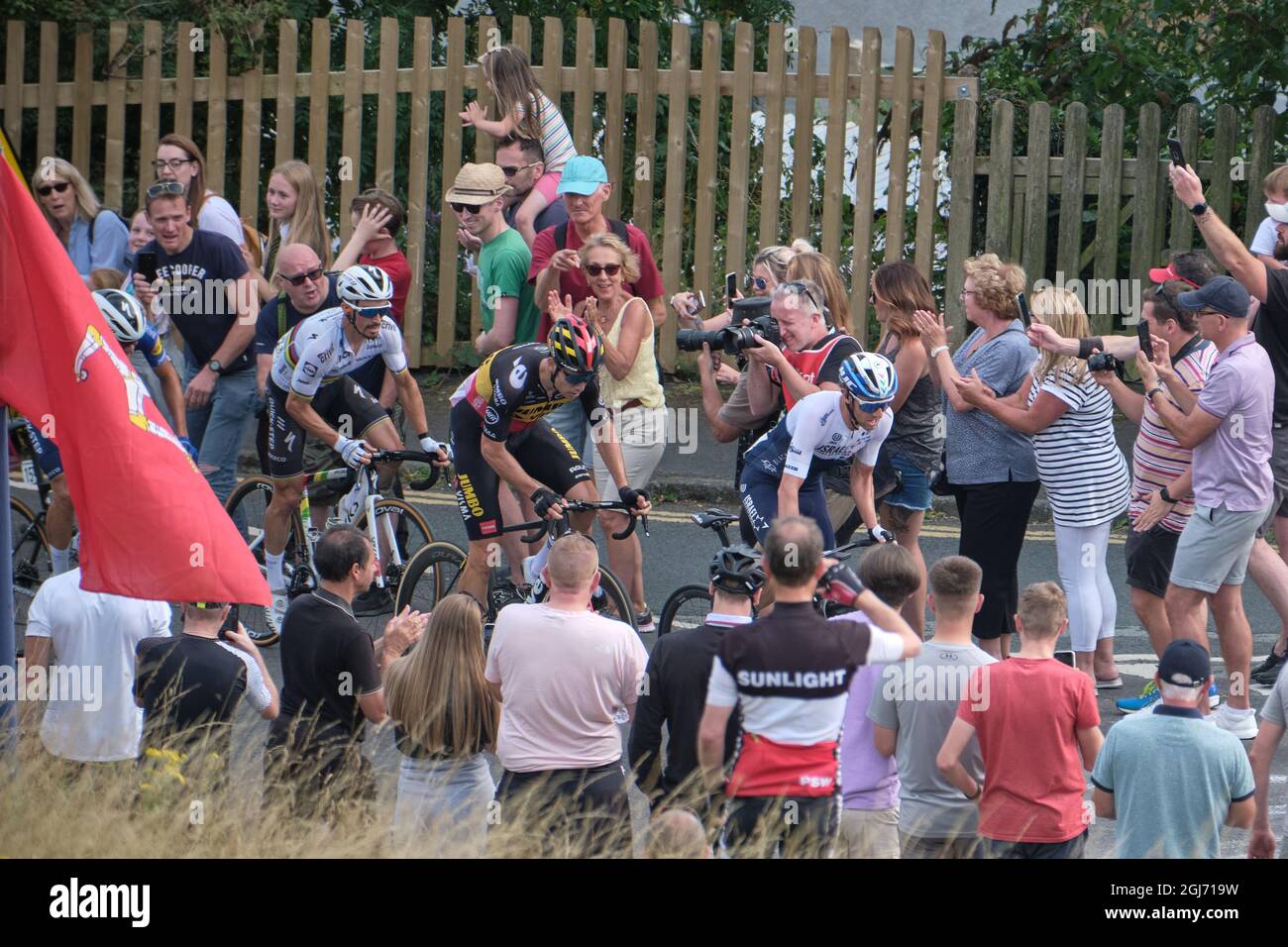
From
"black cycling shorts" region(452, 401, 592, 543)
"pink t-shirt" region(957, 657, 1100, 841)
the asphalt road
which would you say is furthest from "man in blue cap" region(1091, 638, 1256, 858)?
"black cycling shorts" region(452, 401, 592, 543)

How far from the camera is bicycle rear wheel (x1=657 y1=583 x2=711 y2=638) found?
8.52m

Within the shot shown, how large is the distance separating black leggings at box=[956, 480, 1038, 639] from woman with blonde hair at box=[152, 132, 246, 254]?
5068 millimetres

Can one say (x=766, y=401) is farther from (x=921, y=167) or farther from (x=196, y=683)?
(x=921, y=167)

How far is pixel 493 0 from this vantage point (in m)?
15.2

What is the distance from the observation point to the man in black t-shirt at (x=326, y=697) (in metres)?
6.23

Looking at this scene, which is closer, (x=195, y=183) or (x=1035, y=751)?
(x=1035, y=751)

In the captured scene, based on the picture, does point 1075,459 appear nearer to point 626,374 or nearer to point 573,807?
point 626,374

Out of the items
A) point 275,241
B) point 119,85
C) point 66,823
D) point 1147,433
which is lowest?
point 66,823

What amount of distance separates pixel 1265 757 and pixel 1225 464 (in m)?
2.24

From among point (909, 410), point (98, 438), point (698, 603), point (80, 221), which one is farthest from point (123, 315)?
point (909, 410)

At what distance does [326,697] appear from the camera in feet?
20.9

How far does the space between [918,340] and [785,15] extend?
27.5 ft

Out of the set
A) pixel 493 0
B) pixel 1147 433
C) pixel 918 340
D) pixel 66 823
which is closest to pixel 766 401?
pixel 918 340

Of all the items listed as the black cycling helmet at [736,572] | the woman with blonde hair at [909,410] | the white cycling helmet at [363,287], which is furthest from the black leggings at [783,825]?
the white cycling helmet at [363,287]
